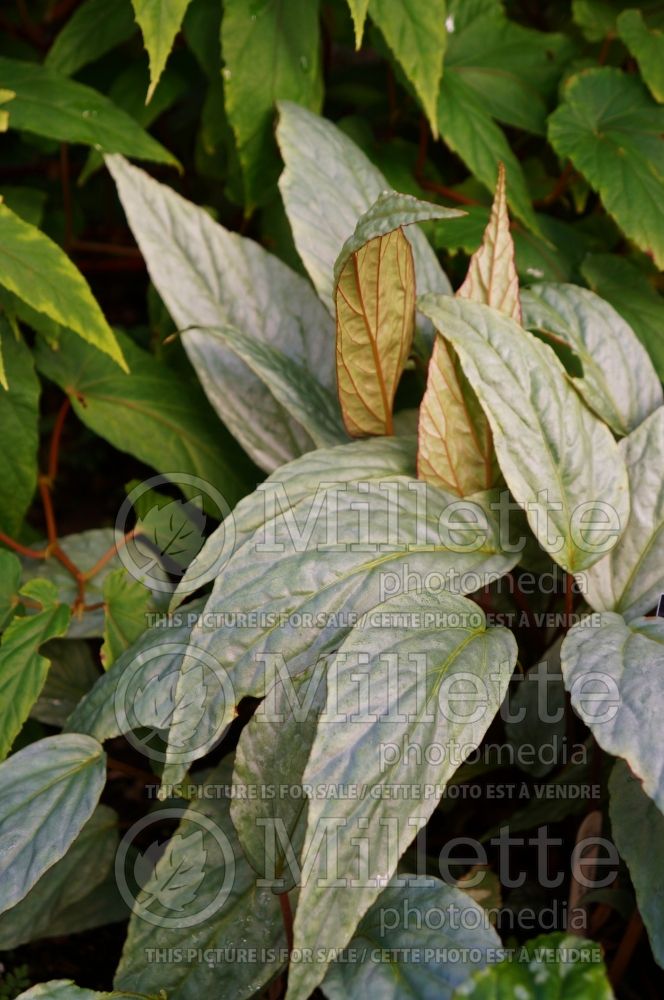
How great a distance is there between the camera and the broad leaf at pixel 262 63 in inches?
48.9

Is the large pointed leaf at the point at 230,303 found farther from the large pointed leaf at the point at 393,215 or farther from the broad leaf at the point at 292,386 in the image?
the large pointed leaf at the point at 393,215

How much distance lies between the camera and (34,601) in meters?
1.17

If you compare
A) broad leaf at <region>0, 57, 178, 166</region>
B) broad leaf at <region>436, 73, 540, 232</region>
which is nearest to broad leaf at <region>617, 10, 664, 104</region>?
broad leaf at <region>436, 73, 540, 232</region>

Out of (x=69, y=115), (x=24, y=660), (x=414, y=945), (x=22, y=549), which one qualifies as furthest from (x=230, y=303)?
(x=414, y=945)

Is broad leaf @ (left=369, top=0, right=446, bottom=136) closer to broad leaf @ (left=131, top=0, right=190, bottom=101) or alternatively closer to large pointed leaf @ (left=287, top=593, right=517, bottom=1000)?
broad leaf @ (left=131, top=0, right=190, bottom=101)

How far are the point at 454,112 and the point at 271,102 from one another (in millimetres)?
244

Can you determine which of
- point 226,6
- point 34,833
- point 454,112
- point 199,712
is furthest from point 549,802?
point 226,6

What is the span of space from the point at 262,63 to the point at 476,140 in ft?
0.98

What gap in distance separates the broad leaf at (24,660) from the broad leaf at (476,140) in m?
0.76

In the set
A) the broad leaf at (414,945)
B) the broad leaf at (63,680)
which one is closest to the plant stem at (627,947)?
the broad leaf at (414,945)

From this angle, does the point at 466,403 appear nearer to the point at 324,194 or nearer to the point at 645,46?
the point at 324,194

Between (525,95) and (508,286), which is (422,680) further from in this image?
(525,95)

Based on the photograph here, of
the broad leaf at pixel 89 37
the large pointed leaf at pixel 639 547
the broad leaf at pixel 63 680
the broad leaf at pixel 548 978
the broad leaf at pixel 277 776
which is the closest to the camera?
the broad leaf at pixel 548 978

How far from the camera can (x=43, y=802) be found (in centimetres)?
93
